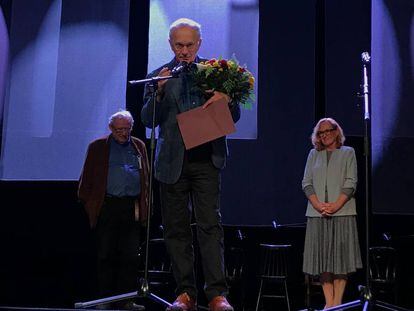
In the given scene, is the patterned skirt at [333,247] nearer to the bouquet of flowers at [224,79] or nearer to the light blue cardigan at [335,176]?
the light blue cardigan at [335,176]

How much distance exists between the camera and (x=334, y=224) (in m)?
3.92

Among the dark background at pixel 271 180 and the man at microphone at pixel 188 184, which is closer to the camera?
the man at microphone at pixel 188 184

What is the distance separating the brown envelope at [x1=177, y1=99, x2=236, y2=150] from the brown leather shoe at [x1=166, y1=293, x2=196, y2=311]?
74 centimetres

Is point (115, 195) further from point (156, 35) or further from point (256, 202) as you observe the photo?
point (156, 35)

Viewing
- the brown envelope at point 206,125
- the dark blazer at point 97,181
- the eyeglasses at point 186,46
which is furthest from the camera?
the dark blazer at point 97,181

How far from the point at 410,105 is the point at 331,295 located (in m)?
2.13

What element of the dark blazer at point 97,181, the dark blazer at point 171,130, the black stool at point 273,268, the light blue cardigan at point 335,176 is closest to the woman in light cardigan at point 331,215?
the light blue cardigan at point 335,176

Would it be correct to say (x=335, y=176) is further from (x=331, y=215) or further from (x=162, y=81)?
(x=162, y=81)

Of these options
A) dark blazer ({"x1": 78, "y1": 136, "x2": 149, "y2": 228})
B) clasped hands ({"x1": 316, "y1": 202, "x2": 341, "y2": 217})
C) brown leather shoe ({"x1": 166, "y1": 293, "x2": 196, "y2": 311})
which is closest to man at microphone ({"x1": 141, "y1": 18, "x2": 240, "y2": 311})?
brown leather shoe ({"x1": 166, "y1": 293, "x2": 196, "y2": 311})

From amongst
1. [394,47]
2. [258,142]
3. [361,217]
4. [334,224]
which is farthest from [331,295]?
[394,47]

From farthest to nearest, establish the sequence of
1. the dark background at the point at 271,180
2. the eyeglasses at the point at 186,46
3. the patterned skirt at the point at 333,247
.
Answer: the dark background at the point at 271,180
the patterned skirt at the point at 333,247
the eyeglasses at the point at 186,46

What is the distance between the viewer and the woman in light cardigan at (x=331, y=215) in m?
3.86

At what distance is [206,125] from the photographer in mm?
2715

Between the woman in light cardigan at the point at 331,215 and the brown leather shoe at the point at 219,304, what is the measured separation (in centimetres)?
147
